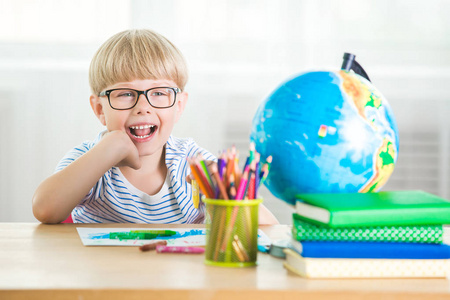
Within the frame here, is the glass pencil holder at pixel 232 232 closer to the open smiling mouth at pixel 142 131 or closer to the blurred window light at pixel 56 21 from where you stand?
the open smiling mouth at pixel 142 131

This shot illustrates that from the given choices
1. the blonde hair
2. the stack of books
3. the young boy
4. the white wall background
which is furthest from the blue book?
the white wall background

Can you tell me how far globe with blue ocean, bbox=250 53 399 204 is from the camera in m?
0.87

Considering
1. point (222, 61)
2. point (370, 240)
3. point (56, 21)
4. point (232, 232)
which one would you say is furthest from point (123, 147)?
point (56, 21)

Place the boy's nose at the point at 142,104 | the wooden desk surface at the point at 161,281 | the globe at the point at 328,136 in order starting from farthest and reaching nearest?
the boy's nose at the point at 142,104 → the globe at the point at 328,136 → the wooden desk surface at the point at 161,281

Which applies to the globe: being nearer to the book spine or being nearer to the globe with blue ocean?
the globe with blue ocean

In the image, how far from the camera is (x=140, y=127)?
1.44 meters

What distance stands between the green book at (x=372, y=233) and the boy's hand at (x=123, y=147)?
60cm

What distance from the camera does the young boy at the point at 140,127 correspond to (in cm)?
142

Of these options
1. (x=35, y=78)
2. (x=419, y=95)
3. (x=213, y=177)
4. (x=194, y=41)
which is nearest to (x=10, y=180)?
(x=35, y=78)

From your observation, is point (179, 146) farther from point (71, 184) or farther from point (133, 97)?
Result: point (71, 184)

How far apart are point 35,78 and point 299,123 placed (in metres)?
2.40

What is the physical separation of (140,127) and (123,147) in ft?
0.56

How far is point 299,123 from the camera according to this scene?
0.88 m

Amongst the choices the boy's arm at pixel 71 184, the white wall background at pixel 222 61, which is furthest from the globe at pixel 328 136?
the white wall background at pixel 222 61
